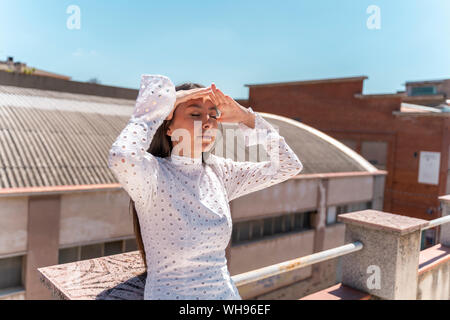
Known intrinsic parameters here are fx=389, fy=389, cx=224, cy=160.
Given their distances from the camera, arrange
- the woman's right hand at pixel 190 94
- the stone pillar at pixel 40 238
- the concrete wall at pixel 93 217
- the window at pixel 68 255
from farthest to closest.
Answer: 1. the window at pixel 68 255
2. the concrete wall at pixel 93 217
3. the stone pillar at pixel 40 238
4. the woman's right hand at pixel 190 94

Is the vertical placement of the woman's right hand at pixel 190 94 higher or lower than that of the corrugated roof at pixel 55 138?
higher

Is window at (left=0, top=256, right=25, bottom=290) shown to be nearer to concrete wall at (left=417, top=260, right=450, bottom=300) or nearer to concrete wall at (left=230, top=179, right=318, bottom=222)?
concrete wall at (left=230, top=179, right=318, bottom=222)

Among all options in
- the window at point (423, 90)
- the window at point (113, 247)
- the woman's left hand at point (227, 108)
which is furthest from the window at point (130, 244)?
the window at point (423, 90)

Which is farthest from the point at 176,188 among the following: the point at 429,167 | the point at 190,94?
the point at 429,167

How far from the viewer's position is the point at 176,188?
2.06 meters

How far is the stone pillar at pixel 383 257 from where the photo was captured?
384cm

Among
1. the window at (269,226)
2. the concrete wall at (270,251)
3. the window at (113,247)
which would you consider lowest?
the concrete wall at (270,251)

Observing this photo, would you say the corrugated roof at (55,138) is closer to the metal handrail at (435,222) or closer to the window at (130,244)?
the window at (130,244)

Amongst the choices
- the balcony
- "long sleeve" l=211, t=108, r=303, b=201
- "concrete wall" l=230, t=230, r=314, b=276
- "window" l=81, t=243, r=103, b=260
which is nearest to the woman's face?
"long sleeve" l=211, t=108, r=303, b=201

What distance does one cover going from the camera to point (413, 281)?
417 cm

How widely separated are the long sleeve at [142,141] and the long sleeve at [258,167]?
0.60 meters

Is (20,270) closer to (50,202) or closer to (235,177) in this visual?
(50,202)

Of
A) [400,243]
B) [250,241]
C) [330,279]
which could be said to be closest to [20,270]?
[250,241]

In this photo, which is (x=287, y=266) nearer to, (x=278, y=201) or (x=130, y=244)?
(x=130, y=244)
